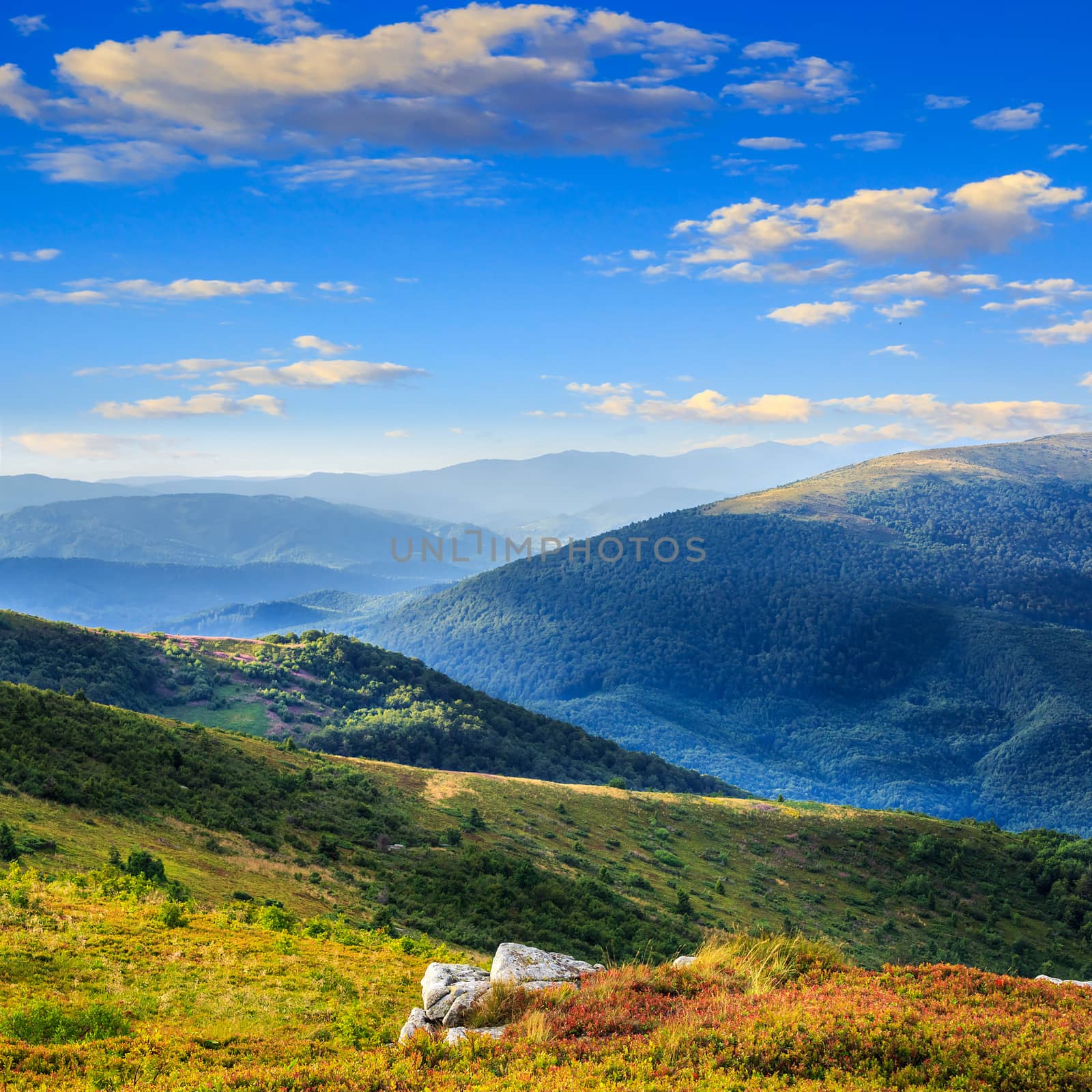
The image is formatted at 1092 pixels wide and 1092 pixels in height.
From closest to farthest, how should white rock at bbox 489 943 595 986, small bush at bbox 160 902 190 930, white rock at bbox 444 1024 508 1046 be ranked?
white rock at bbox 444 1024 508 1046 < white rock at bbox 489 943 595 986 < small bush at bbox 160 902 190 930

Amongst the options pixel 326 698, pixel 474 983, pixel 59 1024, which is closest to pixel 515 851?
pixel 474 983

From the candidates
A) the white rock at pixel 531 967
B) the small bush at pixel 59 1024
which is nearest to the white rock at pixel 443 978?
the white rock at pixel 531 967

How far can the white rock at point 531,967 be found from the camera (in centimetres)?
1341

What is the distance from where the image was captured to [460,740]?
3258 inches

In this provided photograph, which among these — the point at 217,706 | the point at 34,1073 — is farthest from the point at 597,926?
the point at 217,706

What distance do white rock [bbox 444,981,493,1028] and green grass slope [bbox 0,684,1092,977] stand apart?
10246 mm

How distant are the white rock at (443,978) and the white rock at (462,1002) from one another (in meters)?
0.34

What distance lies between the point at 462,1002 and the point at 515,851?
80.6 feet

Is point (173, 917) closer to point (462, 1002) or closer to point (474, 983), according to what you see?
point (474, 983)

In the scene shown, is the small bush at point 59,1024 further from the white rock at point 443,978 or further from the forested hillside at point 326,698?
the forested hillside at point 326,698

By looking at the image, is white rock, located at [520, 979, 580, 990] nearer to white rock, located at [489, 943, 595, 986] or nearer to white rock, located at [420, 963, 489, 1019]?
white rock, located at [489, 943, 595, 986]

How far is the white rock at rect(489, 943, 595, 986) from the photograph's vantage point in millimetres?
13406

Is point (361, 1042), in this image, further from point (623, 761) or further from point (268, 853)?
point (623, 761)

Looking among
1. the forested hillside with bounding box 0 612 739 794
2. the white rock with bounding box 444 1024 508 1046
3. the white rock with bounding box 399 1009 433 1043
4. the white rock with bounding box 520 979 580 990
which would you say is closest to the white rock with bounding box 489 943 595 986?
the white rock with bounding box 520 979 580 990
